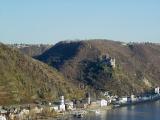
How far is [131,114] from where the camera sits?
57594 millimetres

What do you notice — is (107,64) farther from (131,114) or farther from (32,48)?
(32,48)

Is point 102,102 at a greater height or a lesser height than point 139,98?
lesser

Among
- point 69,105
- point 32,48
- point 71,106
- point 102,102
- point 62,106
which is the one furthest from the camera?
point 32,48

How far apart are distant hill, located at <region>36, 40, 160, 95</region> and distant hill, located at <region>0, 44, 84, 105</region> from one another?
8.78 m

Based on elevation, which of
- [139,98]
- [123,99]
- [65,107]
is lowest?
[65,107]

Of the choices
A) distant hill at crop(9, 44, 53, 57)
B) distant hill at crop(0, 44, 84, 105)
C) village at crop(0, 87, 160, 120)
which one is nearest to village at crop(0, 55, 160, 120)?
village at crop(0, 87, 160, 120)

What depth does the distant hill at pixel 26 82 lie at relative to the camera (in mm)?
55562

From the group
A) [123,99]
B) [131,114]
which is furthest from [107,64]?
[131,114]

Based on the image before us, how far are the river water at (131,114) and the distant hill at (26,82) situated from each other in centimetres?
496

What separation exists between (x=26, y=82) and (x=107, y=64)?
75.7 ft

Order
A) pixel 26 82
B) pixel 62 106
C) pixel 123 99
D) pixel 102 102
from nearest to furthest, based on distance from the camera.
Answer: pixel 26 82, pixel 62 106, pixel 102 102, pixel 123 99

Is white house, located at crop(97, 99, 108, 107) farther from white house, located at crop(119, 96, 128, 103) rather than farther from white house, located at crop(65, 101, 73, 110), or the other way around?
white house, located at crop(65, 101, 73, 110)

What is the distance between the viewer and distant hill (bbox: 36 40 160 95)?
78375 millimetres

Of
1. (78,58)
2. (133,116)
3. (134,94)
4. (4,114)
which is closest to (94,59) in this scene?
(78,58)
